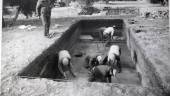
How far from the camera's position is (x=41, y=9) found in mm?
5836

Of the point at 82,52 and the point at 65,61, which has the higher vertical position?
the point at 65,61

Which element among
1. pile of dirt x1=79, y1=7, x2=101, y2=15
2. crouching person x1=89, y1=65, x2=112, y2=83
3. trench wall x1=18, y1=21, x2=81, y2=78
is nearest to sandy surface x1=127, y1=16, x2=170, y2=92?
crouching person x1=89, y1=65, x2=112, y2=83

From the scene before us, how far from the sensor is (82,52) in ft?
23.1

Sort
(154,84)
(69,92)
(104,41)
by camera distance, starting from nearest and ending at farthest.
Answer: (69,92) → (154,84) → (104,41)

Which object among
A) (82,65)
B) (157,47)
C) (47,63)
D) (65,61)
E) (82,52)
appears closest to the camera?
(65,61)

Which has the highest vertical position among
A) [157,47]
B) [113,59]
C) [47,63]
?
[157,47]

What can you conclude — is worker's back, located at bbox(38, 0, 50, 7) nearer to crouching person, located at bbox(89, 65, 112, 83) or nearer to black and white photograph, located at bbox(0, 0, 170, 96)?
black and white photograph, located at bbox(0, 0, 170, 96)

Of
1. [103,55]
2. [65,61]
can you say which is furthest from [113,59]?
[103,55]

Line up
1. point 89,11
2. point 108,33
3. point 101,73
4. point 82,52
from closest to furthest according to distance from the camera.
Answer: point 101,73 → point 82,52 → point 108,33 → point 89,11

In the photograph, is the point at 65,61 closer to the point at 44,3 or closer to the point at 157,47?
the point at 157,47

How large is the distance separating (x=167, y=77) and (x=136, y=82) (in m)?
1.80

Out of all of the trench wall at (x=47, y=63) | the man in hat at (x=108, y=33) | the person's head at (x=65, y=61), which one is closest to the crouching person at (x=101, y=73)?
the person's head at (x=65, y=61)

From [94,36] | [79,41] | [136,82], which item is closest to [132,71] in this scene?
[136,82]

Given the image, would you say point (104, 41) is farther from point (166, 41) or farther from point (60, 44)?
point (166, 41)
